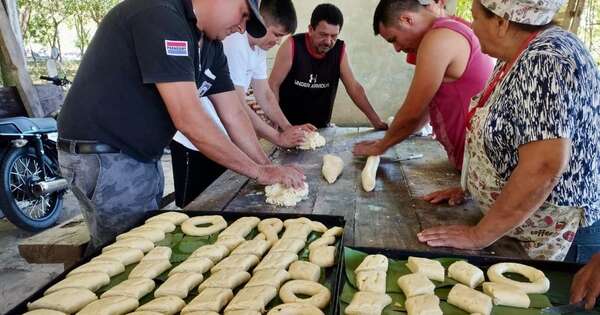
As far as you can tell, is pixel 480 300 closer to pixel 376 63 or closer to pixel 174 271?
pixel 174 271

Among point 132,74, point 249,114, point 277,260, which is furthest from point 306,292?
point 249,114

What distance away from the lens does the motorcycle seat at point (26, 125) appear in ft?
14.3

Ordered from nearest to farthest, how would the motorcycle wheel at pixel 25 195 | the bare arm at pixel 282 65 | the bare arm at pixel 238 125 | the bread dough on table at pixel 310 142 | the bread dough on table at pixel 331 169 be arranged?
the bread dough on table at pixel 331 169 → the bare arm at pixel 238 125 → the bread dough on table at pixel 310 142 → the bare arm at pixel 282 65 → the motorcycle wheel at pixel 25 195

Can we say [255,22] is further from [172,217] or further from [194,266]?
[194,266]

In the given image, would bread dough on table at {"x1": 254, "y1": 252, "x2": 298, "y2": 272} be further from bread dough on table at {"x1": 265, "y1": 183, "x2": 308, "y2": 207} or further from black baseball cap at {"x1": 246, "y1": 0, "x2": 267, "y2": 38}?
black baseball cap at {"x1": 246, "y1": 0, "x2": 267, "y2": 38}

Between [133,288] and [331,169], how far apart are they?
1.39 metres

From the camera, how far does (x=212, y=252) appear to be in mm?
1481

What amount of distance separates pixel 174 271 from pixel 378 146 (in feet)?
5.90

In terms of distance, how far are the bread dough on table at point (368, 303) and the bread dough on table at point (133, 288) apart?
0.62 meters

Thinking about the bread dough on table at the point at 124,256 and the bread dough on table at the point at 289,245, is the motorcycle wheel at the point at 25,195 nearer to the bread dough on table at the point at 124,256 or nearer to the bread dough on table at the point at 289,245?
the bread dough on table at the point at 124,256

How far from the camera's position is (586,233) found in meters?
1.61

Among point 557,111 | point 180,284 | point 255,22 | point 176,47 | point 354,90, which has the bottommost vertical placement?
point 180,284

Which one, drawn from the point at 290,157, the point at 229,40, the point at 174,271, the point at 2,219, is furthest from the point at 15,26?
the point at 174,271

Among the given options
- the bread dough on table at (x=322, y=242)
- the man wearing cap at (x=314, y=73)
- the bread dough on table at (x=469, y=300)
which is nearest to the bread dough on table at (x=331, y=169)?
the bread dough on table at (x=322, y=242)
